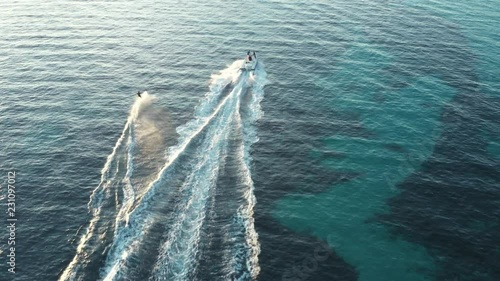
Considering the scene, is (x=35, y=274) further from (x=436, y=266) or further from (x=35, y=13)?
(x=35, y=13)

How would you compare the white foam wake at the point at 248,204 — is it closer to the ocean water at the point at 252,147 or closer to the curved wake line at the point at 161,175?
the ocean water at the point at 252,147

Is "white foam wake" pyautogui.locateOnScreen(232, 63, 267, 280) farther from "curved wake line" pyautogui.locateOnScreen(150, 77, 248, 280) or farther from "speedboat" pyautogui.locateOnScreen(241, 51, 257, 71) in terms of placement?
"speedboat" pyautogui.locateOnScreen(241, 51, 257, 71)

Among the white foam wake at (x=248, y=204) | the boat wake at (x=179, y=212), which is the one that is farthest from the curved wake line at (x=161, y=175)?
the white foam wake at (x=248, y=204)

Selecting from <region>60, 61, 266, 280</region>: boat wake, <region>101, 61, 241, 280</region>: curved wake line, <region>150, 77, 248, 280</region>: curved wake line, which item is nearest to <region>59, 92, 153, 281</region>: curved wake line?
<region>60, 61, 266, 280</region>: boat wake

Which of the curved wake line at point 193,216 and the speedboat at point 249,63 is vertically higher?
the speedboat at point 249,63

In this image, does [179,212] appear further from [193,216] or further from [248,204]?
[248,204]

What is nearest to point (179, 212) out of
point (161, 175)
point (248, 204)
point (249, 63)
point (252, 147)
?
point (161, 175)
